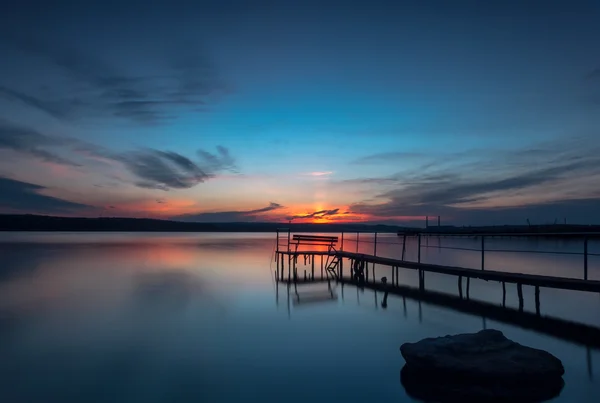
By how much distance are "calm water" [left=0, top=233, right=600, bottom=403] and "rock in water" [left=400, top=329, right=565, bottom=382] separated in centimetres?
54

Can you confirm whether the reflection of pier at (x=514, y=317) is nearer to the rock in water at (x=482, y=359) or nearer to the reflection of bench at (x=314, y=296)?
the reflection of bench at (x=314, y=296)

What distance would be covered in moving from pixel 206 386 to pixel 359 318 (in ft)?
21.3

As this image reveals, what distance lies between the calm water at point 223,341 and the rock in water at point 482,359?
0.54m

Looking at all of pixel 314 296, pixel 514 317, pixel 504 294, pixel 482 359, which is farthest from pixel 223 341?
pixel 504 294

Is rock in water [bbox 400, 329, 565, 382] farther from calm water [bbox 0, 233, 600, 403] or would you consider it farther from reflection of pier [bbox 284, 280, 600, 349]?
reflection of pier [bbox 284, 280, 600, 349]

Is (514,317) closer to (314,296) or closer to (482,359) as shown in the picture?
(482,359)

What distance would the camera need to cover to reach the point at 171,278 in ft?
77.2

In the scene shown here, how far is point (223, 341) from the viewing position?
34.7 feet

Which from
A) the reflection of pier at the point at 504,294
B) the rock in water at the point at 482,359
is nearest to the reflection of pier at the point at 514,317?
the reflection of pier at the point at 504,294

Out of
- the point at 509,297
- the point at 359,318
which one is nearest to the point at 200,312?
the point at 359,318

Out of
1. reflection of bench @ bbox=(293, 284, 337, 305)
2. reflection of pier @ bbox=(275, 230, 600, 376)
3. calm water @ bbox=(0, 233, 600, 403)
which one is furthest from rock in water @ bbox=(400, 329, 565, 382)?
reflection of bench @ bbox=(293, 284, 337, 305)

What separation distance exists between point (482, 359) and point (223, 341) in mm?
5966

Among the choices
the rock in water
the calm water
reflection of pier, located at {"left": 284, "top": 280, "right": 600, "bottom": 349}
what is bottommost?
the calm water

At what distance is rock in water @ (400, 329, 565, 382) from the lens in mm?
6602
